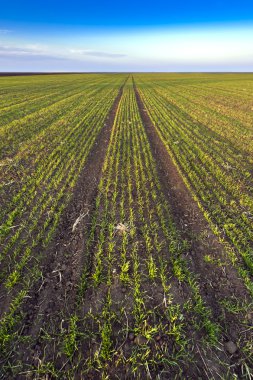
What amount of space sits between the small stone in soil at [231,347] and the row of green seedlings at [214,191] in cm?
163

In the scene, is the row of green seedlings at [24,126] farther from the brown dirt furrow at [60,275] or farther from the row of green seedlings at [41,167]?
the brown dirt furrow at [60,275]

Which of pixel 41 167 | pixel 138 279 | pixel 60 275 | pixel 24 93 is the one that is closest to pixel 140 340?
pixel 138 279

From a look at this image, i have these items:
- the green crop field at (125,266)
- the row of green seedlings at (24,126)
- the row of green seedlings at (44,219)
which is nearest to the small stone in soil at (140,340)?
the green crop field at (125,266)

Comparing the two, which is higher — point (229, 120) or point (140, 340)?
point (229, 120)

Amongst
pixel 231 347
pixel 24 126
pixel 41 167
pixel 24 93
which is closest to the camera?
pixel 231 347

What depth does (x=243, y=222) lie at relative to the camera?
794 centimetres

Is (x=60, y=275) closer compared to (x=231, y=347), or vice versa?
(x=231, y=347)

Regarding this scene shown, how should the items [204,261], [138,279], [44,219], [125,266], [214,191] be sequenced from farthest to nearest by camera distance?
Result: [214,191], [44,219], [204,261], [125,266], [138,279]

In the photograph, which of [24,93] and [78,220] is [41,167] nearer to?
[78,220]

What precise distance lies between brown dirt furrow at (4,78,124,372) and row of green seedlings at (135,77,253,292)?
4.56 m

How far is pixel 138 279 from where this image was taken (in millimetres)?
5504

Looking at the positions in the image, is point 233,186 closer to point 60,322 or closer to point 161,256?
point 161,256

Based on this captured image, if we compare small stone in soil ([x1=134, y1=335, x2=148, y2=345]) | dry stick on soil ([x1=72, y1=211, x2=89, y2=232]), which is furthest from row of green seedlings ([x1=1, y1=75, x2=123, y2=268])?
small stone in soil ([x1=134, y1=335, x2=148, y2=345])

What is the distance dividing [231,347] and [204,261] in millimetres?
2278
